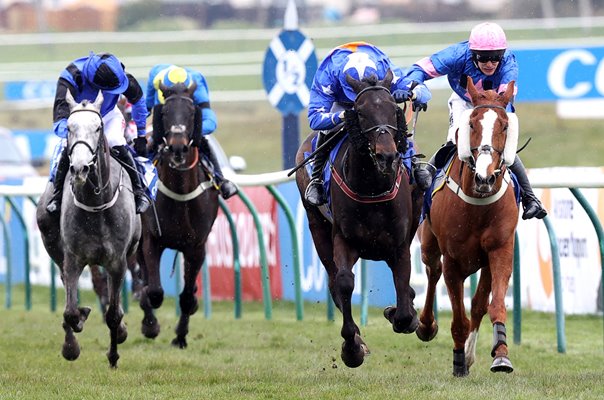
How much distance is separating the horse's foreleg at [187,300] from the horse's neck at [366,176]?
9.90ft

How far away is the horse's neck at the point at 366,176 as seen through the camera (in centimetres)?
833

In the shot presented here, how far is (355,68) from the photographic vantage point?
866 centimetres

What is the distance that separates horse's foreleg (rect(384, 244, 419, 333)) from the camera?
27.9ft

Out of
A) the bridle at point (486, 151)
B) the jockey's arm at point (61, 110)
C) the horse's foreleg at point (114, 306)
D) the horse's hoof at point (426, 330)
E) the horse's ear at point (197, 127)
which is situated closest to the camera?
the bridle at point (486, 151)

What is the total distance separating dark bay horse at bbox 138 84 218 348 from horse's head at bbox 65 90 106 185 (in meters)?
1.87

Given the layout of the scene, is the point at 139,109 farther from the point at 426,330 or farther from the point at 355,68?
the point at 426,330

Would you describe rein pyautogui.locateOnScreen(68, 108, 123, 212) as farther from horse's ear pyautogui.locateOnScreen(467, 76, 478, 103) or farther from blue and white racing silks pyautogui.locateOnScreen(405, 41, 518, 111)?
horse's ear pyautogui.locateOnScreen(467, 76, 478, 103)

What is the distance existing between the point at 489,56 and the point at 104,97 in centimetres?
286

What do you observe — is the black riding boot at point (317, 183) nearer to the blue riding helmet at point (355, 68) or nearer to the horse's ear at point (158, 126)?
the blue riding helmet at point (355, 68)

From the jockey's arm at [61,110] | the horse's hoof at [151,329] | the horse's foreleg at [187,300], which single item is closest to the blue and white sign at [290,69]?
the horse's foreleg at [187,300]

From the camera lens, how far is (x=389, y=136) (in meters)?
7.95

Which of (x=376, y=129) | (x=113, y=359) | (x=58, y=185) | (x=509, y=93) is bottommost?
(x=113, y=359)

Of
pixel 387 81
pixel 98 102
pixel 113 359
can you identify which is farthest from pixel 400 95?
pixel 113 359

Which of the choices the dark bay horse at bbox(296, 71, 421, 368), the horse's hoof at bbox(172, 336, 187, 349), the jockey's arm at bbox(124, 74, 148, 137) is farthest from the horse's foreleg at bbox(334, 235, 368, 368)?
the horse's hoof at bbox(172, 336, 187, 349)
